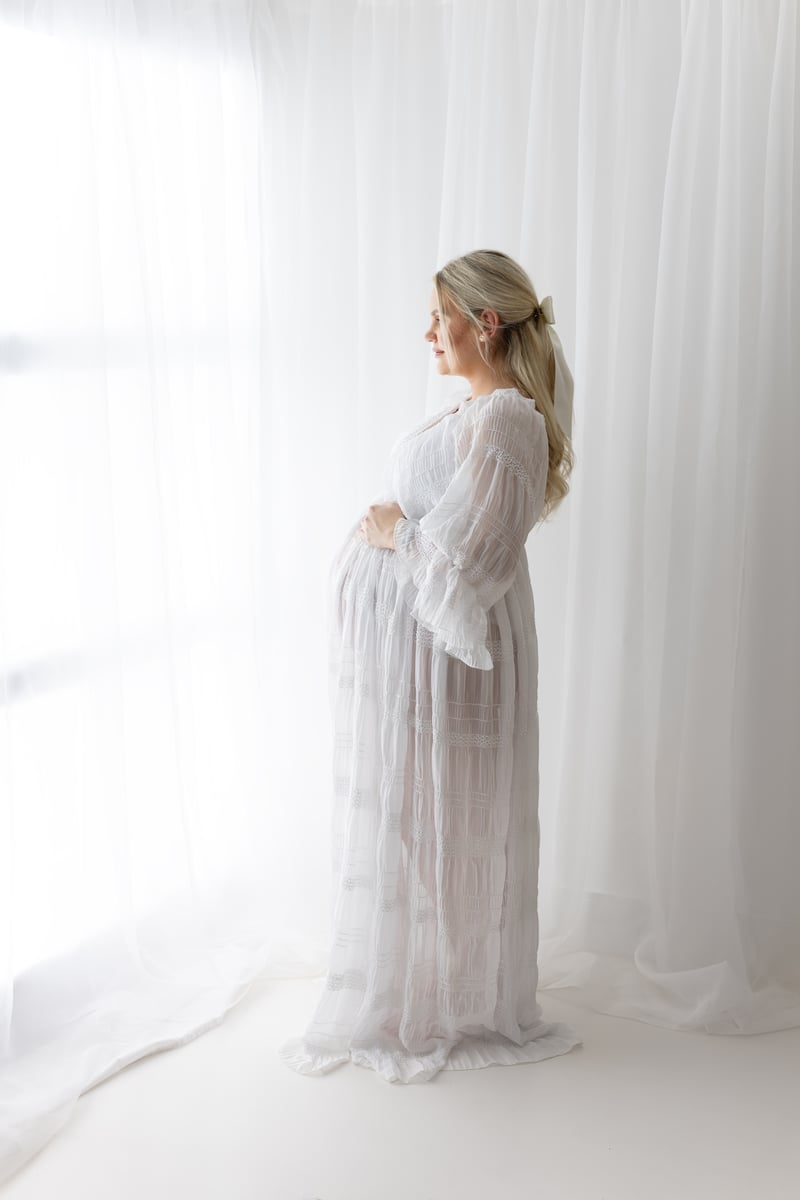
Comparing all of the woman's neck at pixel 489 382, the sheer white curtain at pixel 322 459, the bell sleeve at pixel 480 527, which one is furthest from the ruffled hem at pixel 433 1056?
the woman's neck at pixel 489 382

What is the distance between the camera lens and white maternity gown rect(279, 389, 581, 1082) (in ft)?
7.14

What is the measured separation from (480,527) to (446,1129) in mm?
1090

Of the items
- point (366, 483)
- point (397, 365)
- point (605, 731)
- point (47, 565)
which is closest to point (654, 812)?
point (605, 731)

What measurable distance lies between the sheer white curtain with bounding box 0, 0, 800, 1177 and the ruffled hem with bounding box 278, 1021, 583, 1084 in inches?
9.4

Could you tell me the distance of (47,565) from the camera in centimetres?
225

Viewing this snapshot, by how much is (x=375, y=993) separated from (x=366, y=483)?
116 centimetres

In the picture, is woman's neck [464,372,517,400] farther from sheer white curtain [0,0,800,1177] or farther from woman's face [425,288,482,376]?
sheer white curtain [0,0,800,1177]

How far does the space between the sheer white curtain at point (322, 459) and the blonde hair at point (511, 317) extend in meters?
0.37

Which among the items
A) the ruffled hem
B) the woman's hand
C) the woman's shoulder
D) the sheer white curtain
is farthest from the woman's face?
the ruffled hem

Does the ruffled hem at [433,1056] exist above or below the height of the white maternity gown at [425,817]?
below

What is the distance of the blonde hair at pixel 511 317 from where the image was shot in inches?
83.6

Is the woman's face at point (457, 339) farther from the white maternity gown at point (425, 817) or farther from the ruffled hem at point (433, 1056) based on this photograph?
the ruffled hem at point (433, 1056)

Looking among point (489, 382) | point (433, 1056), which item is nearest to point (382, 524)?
point (489, 382)

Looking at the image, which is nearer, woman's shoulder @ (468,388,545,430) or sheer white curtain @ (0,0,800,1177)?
woman's shoulder @ (468,388,545,430)
